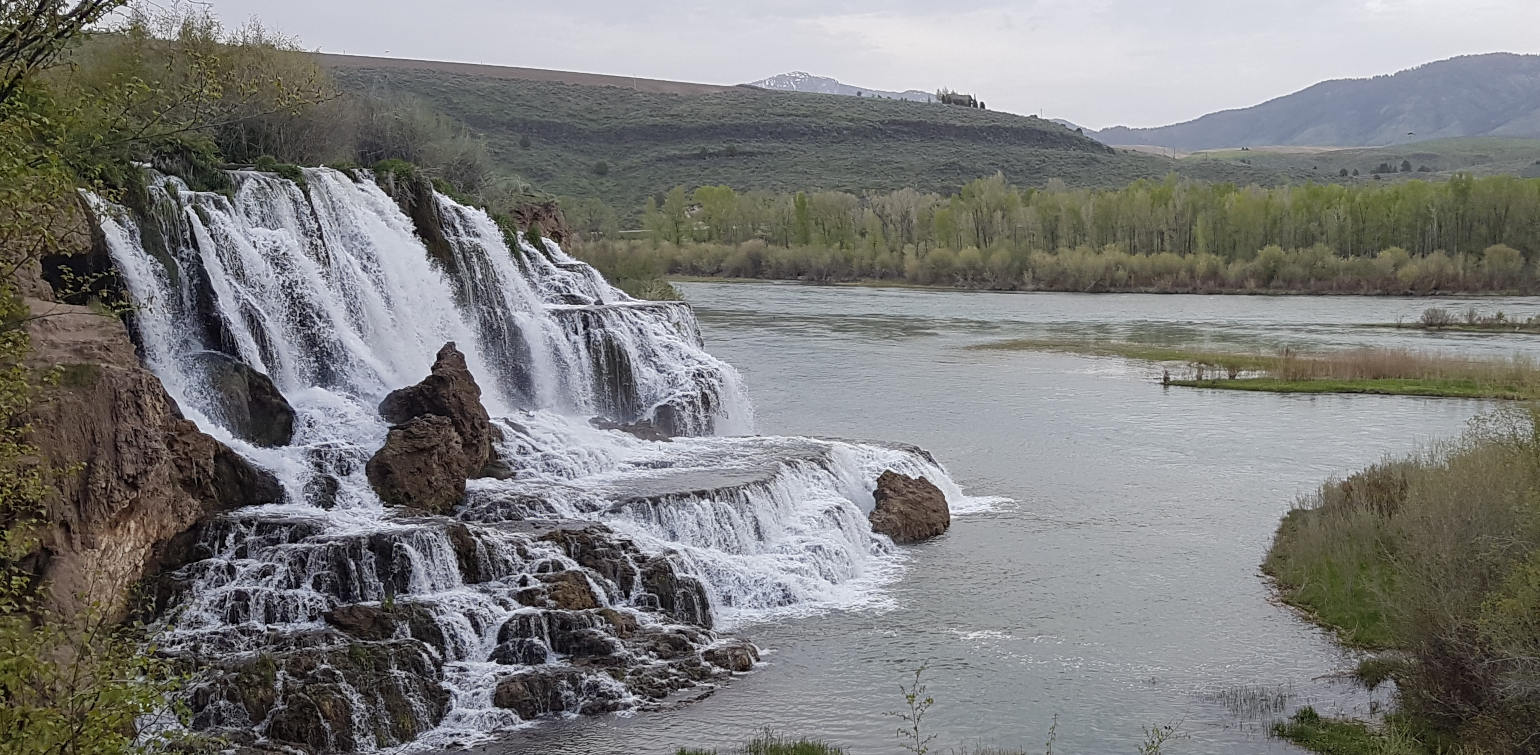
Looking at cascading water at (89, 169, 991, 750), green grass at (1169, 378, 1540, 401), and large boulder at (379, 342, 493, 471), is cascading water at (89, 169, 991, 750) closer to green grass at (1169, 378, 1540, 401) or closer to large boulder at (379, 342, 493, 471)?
large boulder at (379, 342, 493, 471)

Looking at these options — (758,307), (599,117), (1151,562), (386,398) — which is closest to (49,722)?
(386,398)

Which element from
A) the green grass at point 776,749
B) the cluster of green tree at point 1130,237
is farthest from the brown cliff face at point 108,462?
the cluster of green tree at point 1130,237

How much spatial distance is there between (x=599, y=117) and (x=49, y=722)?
11443 cm

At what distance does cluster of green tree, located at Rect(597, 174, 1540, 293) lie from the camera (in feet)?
230

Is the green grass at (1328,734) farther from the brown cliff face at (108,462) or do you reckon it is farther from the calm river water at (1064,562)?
the brown cliff face at (108,462)

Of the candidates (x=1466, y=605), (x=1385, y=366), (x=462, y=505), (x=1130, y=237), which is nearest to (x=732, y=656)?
(x=462, y=505)

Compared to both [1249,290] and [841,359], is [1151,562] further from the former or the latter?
[1249,290]

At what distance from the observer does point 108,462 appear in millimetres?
14156

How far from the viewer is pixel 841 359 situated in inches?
1682

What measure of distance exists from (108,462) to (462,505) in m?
5.03

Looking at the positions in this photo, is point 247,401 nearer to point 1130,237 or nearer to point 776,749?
point 776,749

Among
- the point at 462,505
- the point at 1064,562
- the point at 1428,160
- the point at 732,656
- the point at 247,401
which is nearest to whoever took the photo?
the point at 732,656

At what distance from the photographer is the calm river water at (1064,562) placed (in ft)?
45.7

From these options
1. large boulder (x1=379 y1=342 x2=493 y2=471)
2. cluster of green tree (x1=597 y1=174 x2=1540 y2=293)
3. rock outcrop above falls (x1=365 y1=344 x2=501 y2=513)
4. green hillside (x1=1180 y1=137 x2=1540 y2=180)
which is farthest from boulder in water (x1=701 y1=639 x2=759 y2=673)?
green hillside (x1=1180 y1=137 x2=1540 y2=180)
